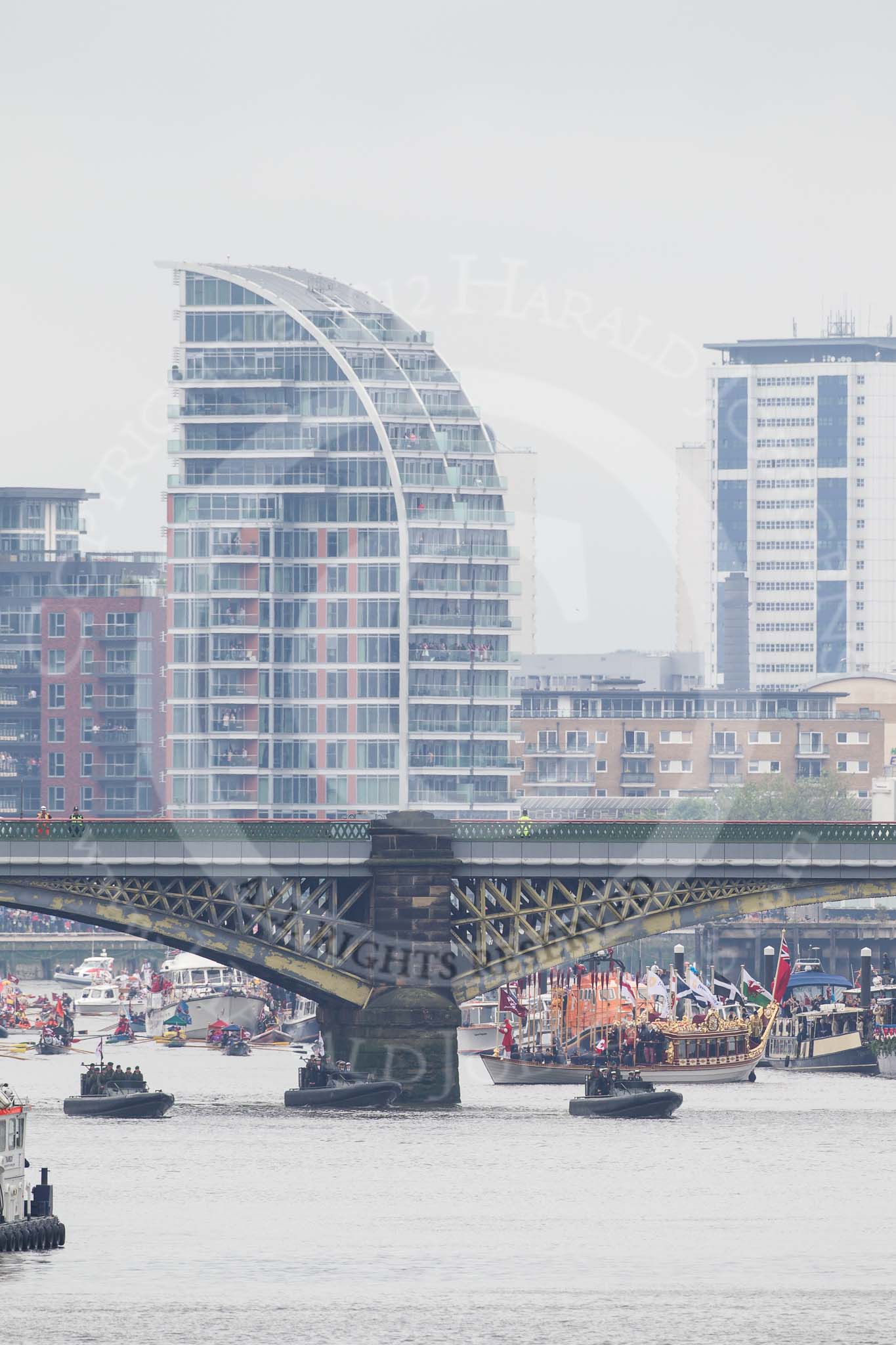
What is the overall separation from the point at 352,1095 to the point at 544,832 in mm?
14225

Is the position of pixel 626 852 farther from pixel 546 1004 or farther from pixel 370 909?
pixel 546 1004

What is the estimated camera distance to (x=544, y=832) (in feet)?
493

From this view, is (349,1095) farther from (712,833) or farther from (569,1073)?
(569,1073)

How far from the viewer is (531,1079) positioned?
176250 mm

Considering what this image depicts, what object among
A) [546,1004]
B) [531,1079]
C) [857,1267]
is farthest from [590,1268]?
[546,1004]

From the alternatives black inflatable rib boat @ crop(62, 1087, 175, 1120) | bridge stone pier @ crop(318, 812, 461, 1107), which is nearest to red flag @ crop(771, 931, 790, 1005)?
bridge stone pier @ crop(318, 812, 461, 1107)

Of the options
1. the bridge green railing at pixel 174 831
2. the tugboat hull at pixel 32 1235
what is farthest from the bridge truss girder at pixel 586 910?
the tugboat hull at pixel 32 1235

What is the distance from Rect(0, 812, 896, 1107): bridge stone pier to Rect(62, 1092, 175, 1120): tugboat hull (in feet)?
22.5

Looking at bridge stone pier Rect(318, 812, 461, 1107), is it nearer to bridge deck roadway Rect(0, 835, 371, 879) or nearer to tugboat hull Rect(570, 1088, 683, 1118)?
bridge deck roadway Rect(0, 835, 371, 879)

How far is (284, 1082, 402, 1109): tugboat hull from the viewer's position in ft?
477

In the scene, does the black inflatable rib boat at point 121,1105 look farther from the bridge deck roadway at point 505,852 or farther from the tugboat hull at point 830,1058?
the tugboat hull at point 830,1058

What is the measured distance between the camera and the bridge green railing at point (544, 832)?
147 m

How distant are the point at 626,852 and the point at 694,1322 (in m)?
57.6

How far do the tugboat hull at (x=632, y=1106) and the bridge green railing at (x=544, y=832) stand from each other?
10.7m
